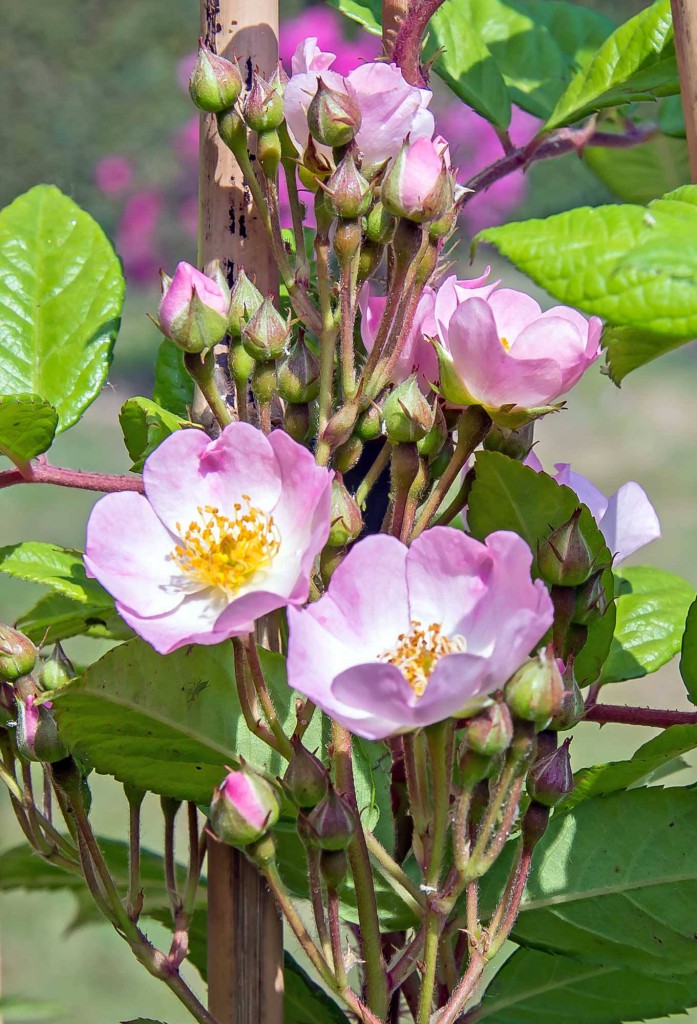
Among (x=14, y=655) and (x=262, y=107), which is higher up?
(x=262, y=107)

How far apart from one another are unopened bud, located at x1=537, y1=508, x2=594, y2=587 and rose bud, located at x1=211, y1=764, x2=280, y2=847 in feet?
0.42

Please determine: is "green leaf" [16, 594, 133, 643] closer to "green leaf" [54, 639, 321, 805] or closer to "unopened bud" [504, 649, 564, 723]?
"green leaf" [54, 639, 321, 805]

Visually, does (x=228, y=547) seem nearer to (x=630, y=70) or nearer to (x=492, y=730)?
(x=492, y=730)

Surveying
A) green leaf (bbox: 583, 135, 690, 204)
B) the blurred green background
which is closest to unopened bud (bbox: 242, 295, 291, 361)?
green leaf (bbox: 583, 135, 690, 204)

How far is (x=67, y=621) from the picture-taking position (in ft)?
1.93

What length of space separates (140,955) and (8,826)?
4.79ft

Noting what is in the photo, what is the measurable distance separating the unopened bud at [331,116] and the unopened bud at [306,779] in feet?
0.70

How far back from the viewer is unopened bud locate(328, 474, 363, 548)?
40cm

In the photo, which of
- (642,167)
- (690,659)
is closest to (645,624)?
(690,659)

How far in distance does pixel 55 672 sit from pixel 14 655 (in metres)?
0.02

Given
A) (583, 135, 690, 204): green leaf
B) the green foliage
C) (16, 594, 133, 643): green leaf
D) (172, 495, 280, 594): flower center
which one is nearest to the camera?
the green foliage

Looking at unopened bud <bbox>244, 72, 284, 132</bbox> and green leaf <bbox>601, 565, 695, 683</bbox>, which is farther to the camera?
green leaf <bbox>601, 565, 695, 683</bbox>

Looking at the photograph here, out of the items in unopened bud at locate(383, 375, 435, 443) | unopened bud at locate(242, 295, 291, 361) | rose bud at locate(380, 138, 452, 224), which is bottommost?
unopened bud at locate(383, 375, 435, 443)

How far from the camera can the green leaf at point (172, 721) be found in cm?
44
